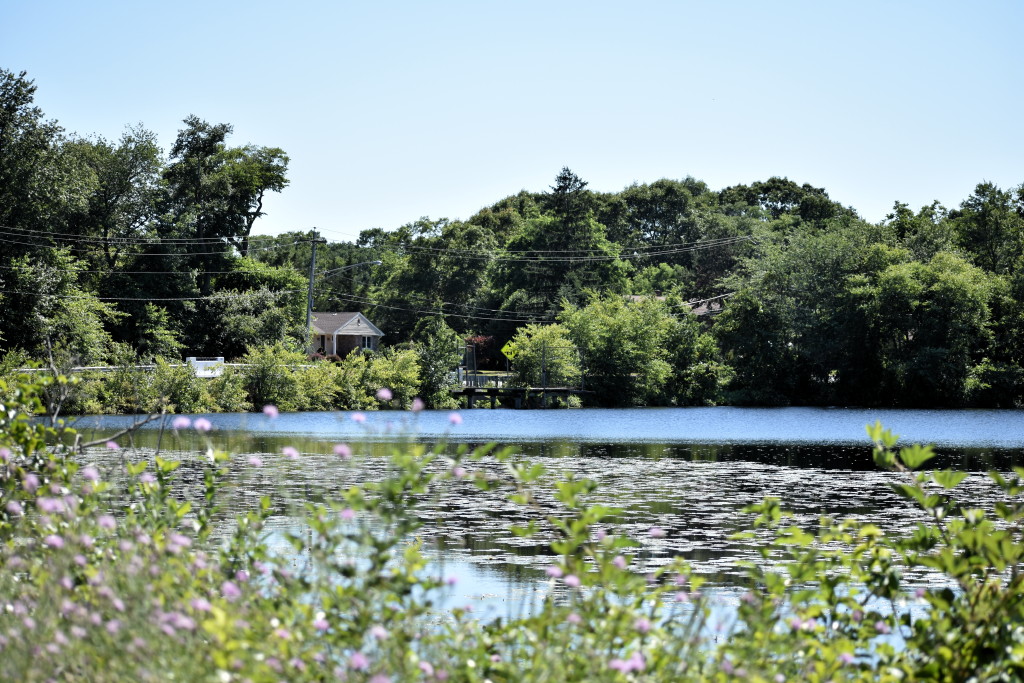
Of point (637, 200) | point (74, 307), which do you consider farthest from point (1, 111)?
point (637, 200)

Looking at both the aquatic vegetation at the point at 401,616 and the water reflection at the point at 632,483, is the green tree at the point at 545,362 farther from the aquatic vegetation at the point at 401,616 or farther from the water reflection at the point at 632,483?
the aquatic vegetation at the point at 401,616

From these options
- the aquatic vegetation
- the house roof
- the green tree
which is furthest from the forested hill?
the aquatic vegetation

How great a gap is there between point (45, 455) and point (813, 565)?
4384mm

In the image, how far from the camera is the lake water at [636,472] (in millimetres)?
9766

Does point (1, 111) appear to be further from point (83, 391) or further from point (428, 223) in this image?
point (428, 223)

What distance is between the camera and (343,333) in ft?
267

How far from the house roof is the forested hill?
9661 millimetres

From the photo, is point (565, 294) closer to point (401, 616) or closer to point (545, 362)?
point (545, 362)

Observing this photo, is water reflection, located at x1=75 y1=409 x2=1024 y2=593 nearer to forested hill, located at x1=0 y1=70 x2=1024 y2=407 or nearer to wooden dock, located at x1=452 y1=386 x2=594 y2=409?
forested hill, located at x1=0 y1=70 x2=1024 y2=407

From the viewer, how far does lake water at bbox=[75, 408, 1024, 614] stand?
384 inches

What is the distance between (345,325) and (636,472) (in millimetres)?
64373

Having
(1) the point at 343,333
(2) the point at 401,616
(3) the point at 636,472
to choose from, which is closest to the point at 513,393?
(1) the point at 343,333

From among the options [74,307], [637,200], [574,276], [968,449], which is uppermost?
[637,200]

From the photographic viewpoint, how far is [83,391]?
37.7 m
